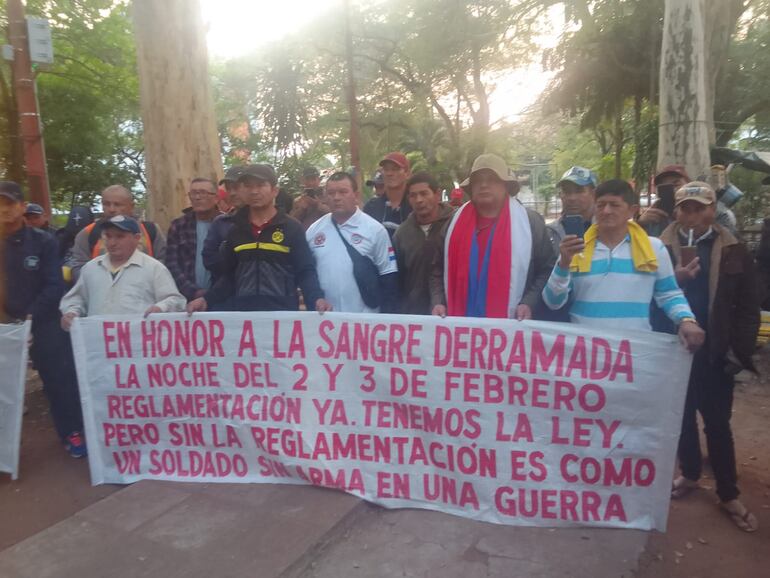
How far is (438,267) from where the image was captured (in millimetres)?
3771

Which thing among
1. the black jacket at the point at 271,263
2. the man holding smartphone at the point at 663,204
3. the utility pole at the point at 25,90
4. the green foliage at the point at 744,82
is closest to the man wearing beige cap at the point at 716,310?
the man holding smartphone at the point at 663,204

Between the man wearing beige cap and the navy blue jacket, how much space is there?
12.7 feet

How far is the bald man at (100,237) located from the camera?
468cm

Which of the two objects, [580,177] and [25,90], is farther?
[25,90]

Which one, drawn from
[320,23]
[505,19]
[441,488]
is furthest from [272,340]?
[320,23]

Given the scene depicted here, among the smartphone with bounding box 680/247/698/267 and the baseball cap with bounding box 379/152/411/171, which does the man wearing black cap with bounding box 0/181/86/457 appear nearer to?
the baseball cap with bounding box 379/152/411/171

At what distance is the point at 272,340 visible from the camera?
3664mm

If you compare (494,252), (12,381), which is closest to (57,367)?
(12,381)

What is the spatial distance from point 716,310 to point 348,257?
209 cm

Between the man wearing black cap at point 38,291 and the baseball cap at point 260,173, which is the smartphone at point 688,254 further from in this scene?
the man wearing black cap at point 38,291

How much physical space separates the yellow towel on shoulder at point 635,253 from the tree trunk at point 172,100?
4.24 m

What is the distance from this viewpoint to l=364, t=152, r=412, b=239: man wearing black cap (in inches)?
187

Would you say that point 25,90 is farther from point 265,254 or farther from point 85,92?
point 85,92

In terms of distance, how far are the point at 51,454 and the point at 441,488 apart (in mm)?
2972
